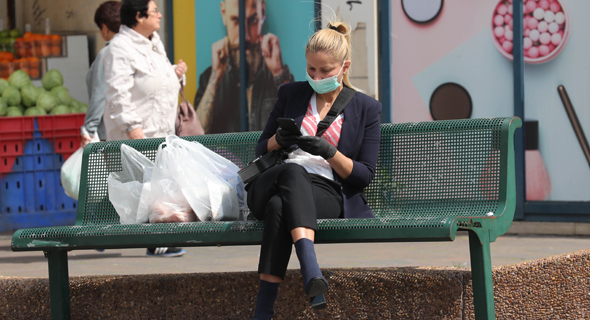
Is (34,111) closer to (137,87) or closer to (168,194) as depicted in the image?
(137,87)

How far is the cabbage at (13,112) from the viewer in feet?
26.3

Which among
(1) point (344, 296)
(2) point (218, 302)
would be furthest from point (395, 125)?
(2) point (218, 302)

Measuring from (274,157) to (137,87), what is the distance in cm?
198

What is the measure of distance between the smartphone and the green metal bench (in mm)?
401

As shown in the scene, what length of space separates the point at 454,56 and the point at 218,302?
4.22 m

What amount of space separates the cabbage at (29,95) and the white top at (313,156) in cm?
558

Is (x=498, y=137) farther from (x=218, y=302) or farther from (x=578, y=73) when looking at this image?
(x=578, y=73)

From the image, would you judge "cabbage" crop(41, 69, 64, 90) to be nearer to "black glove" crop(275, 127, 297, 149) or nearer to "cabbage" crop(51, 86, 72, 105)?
"cabbage" crop(51, 86, 72, 105)

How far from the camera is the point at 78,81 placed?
924 centimetres

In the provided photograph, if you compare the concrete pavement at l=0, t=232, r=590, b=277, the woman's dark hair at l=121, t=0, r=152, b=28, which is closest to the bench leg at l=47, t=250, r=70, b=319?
the concrete pavement at l=0, t=232, r=590, b=277

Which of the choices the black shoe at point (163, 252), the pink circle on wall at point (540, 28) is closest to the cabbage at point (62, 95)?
the black shoe at point (163, 252)

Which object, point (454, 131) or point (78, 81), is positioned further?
point (78, 81)

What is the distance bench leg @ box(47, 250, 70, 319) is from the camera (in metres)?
3.57

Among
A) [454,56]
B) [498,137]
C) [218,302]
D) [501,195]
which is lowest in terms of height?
[218,302]
